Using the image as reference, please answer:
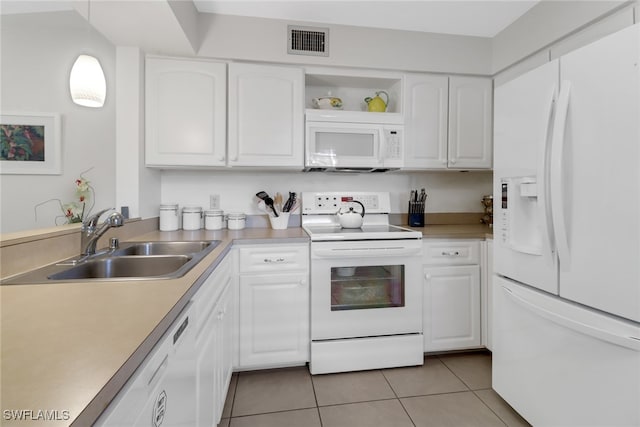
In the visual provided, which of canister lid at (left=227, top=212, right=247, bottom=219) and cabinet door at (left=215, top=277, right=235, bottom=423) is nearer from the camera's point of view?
cabinet door at (left=215, top=277, right=235, bottom=423)

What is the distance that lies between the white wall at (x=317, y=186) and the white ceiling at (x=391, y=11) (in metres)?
1.11

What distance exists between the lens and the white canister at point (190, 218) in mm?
2191

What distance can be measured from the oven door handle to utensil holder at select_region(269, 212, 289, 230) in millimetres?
519

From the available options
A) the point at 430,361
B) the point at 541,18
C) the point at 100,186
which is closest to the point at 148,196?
the point at 100,186

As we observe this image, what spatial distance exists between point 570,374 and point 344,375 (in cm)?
117

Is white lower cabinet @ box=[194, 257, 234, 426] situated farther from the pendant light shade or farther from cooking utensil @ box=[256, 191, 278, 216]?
the pendant light shade

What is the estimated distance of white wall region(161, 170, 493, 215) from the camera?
238cm

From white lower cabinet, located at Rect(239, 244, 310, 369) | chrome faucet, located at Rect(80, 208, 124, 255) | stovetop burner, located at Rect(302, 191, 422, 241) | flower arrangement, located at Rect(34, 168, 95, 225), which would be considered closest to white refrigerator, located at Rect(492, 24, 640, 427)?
stovetop burner, located at Rect(302, 191, 422, 241)

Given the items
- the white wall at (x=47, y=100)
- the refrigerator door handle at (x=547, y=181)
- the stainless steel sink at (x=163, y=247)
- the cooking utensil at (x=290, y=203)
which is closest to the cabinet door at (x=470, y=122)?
the refrigerator door handle at (x=547, y=181)

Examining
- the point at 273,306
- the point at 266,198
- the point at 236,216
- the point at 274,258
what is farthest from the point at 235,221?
the point at 273,306

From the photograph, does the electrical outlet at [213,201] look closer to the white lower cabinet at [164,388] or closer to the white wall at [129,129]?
the white wall at [129,129]

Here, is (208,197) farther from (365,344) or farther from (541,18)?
(541,18)

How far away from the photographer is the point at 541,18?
75.9 inches
